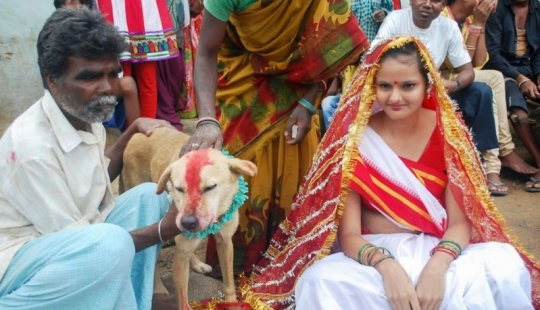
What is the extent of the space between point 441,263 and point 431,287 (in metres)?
0.13

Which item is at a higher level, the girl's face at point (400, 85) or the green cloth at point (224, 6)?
the green cloth at point (224, 6)

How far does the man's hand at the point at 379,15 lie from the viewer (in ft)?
17.7

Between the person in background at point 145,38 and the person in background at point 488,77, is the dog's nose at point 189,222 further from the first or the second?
the person in background at point 488,77

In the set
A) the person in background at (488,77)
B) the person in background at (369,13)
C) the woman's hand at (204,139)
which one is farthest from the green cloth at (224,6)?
the person in background at (488,77)

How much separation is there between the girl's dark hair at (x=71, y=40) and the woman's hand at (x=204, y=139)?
554 mm

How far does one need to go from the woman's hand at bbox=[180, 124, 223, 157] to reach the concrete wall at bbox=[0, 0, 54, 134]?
363cm

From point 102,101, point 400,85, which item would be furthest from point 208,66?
point 400,85

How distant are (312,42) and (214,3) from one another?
55cm

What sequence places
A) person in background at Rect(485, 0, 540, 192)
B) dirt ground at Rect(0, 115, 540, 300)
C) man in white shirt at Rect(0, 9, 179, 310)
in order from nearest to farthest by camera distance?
man in white shirt at Rect(0, 9, 179, 310) < dirt ground at Rect(0, 115, 540, 300) < person in background at Rect(485, 0, 540, 192)

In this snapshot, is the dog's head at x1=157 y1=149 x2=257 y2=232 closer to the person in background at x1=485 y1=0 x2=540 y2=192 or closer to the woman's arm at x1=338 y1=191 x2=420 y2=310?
the woman's arm at x1=338 y1=191 x2=420 y2=310

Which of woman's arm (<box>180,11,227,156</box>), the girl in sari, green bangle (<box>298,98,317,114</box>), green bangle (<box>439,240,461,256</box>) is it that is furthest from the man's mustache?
green bangle (<box>439,240,461,256</box>)

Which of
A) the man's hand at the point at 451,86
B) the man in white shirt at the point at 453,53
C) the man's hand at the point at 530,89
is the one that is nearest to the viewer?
the man in white shirt at the point at 453,53

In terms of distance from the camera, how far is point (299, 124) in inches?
131

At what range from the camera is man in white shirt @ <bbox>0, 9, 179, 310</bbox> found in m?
2.38
